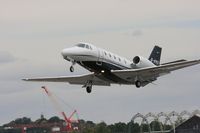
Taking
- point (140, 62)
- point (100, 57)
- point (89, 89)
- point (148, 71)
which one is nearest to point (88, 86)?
point (89, 89)

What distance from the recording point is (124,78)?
215 feet

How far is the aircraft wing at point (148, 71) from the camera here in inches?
2514

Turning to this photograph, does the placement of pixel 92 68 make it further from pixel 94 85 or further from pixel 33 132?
pixel 33 132

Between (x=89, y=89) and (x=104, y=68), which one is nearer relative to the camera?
(x=104, y=68)

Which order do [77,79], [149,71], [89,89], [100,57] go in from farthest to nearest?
[77,79] < [149,71] < [89,89] < [100,57]

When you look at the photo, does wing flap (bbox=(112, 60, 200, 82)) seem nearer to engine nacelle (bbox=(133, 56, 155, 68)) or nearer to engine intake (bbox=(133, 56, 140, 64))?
engine nacelle (bbox=(133, 56, 155, 68))

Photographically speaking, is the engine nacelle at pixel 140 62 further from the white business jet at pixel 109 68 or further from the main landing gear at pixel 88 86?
the main landing gear at pixel 88 86

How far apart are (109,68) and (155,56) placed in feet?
Answer: 41.0

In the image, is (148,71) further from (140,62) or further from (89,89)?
(89,89)

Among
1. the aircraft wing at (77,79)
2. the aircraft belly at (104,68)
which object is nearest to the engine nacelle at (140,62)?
the aircraft belly at (104,68)

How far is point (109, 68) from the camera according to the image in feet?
207

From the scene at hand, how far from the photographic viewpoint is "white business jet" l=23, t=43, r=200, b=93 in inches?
2397

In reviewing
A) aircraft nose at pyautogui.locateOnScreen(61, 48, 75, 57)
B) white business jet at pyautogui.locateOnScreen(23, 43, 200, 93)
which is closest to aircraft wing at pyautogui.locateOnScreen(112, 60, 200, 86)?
white business jet at pyautogui.locateOnScreen(23, 43, 200, 93)

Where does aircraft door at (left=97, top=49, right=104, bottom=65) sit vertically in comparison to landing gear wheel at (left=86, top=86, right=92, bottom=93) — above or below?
above
